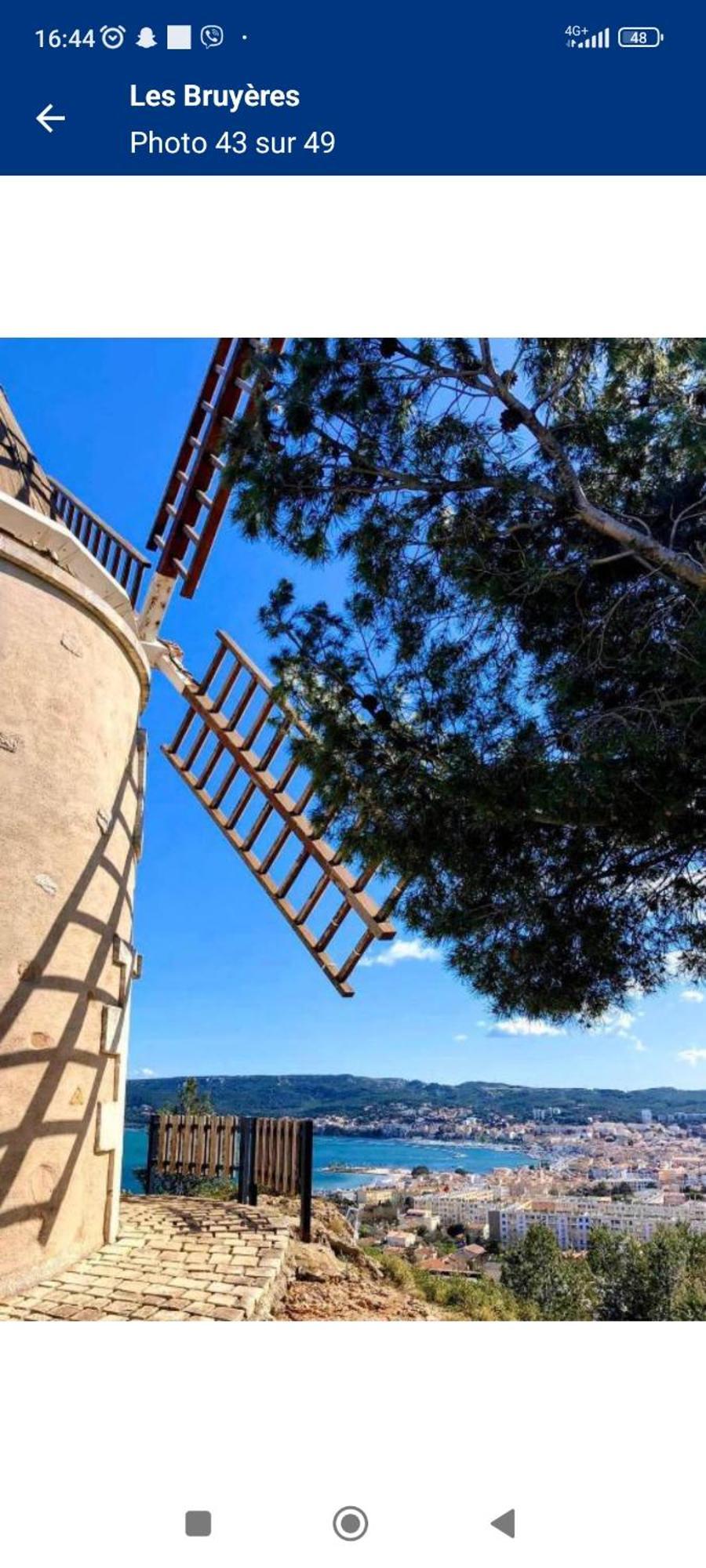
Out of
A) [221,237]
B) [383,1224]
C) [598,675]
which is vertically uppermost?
[221,237]

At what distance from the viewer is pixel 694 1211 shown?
18.8 ft

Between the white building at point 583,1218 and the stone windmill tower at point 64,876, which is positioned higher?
the stone windmill tower at point 64,876

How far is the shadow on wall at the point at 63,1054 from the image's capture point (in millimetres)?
3740

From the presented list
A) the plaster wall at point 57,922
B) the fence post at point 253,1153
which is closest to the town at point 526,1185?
the fence post at point 253,1153

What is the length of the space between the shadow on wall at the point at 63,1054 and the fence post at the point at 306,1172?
1772mm

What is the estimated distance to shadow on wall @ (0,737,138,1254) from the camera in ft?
12.3
